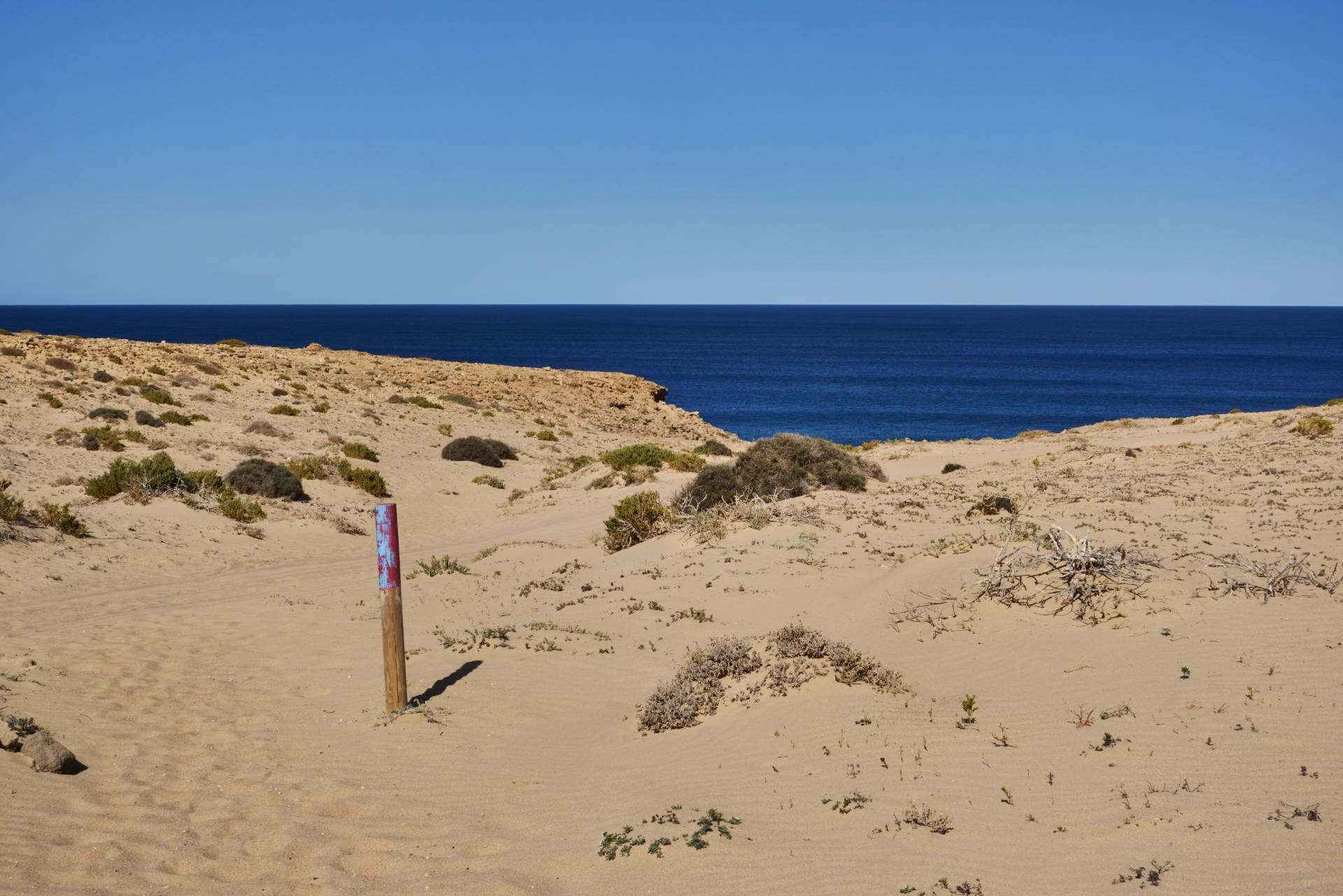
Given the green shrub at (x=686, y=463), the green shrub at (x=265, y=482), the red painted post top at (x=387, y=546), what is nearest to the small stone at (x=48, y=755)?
the red painted post top at (x=387, y=546)

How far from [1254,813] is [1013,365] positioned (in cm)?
10913

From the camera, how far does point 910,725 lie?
7.15 metres

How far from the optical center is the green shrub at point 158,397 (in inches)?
1206

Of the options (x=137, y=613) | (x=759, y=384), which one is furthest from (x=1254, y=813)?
(x=759, y=384)

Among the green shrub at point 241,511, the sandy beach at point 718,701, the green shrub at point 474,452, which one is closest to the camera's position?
the sandy beach at point 718,701

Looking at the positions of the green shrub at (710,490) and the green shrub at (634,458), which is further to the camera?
the green shrub at (634,458)

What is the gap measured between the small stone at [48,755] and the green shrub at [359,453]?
2118 cm

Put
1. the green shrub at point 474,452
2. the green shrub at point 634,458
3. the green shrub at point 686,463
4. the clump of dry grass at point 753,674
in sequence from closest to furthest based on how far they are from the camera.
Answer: the clump of dry grass at point 753,674 < the green shrub at point 686,463 < the green shrub at point 634,458 < the green shrub at point 474,452

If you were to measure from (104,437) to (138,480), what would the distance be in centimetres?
638

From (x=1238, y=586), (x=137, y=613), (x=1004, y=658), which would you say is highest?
(x=1238, y=586)

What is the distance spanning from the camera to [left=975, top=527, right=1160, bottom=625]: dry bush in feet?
30.6

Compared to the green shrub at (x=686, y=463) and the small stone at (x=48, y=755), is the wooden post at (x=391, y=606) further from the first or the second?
the green shrub at (x=686, y=463)

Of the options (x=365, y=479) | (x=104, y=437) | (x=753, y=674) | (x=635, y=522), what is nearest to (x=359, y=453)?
(x=365, y=479)

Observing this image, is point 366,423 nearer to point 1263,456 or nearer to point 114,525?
point 114,525
